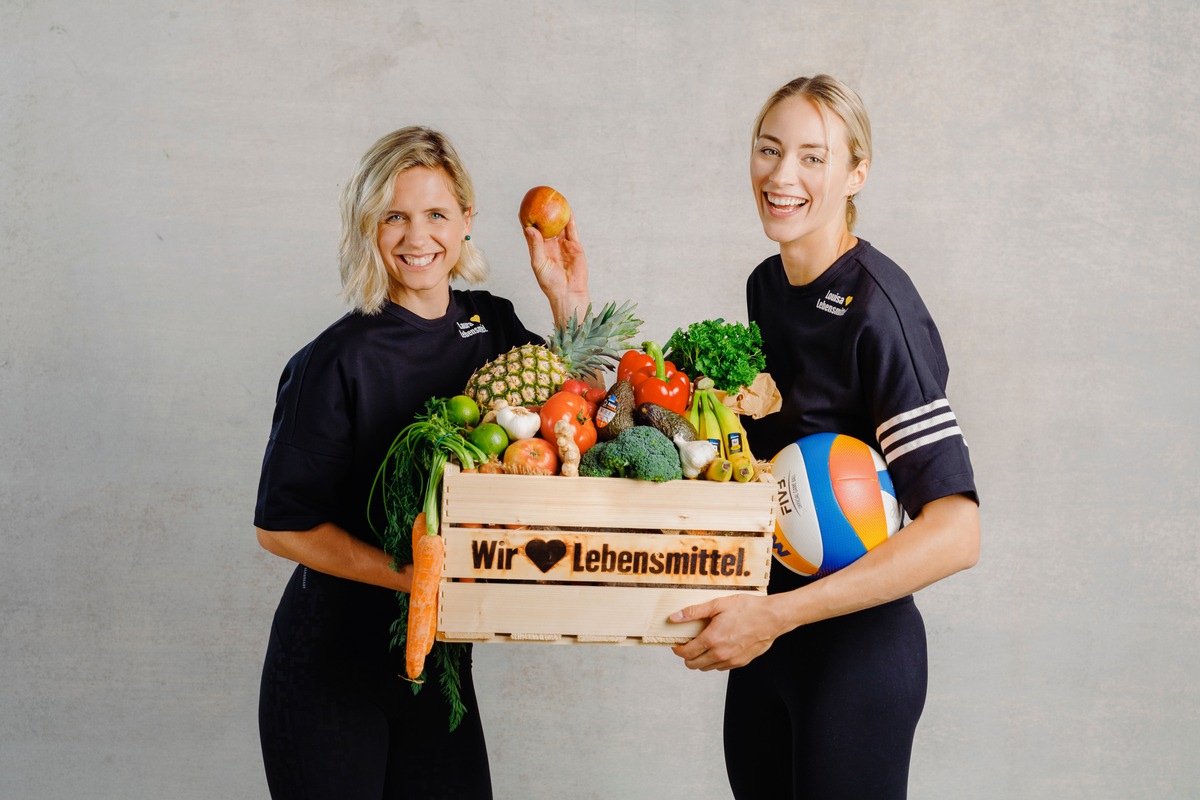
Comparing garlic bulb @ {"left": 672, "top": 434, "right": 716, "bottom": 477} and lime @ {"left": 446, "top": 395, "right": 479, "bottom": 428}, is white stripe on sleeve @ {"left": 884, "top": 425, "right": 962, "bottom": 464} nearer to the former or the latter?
garlic bulb @ {"left": 672, "top": 434, "right": 716, "bottom": 477}

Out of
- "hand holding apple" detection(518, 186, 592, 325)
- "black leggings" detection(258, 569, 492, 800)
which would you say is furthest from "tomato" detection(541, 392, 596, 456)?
"black leggings" detection(258, 569, 492, 800)

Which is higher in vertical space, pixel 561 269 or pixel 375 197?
pixel 375 197

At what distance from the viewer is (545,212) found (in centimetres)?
335

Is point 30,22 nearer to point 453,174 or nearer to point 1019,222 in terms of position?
point 453,174

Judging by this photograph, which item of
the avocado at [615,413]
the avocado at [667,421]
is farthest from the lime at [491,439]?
the avocado at [667,421]

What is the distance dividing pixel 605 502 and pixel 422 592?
1.58 feet

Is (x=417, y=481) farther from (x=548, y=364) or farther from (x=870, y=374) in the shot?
(x=870, y=374)

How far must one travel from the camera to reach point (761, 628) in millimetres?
2822

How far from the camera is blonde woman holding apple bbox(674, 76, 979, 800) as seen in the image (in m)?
2.85

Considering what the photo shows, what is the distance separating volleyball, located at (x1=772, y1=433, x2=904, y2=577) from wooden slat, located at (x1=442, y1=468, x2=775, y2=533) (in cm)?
12

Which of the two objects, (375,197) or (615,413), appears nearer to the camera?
(615,413)

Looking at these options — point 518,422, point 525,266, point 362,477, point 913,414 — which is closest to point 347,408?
point 362,477

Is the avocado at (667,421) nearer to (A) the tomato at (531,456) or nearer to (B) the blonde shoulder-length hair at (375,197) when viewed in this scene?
(A) the tomato at (531,456)

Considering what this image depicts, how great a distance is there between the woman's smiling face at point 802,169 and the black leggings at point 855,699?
109cm
